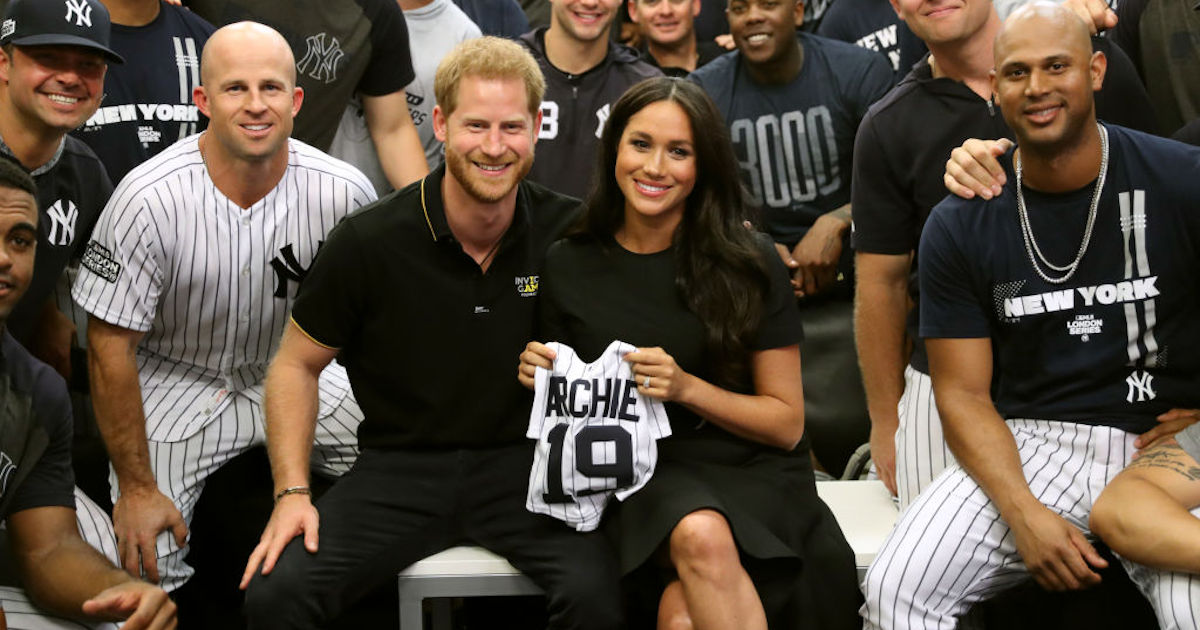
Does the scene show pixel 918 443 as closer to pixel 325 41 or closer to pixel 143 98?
pixel 325 41

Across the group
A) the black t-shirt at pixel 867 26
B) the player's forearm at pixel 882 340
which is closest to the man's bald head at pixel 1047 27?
the player's forearm at pixel 882 340

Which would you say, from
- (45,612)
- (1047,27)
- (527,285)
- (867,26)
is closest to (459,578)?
(527,285)

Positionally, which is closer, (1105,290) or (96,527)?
(1105,290)

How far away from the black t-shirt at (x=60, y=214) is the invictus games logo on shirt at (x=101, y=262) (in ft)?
0.55

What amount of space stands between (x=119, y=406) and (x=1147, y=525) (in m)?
2.67

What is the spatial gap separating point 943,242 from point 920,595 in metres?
0.89

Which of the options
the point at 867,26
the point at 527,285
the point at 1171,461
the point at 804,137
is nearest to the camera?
the point at 1171,461

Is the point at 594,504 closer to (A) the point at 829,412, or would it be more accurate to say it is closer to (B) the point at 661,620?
(B) the point at 661,620

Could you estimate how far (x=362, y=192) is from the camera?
3.90 m

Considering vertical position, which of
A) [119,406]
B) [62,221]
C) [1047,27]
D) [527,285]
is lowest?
[119,406]

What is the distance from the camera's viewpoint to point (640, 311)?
10.6ft

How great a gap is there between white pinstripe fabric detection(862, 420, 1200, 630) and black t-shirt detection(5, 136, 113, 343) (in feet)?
8.15

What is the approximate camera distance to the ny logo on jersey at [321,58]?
14.8ft

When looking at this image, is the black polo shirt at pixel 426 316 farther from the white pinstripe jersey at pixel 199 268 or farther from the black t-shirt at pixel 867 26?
the black t-shirt at pixel 867 26
